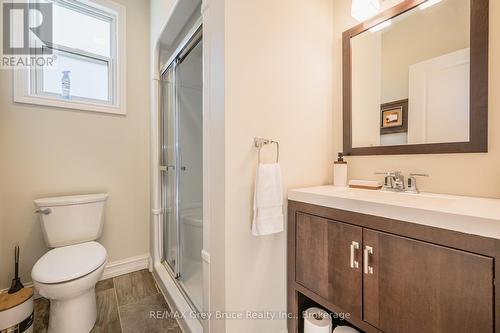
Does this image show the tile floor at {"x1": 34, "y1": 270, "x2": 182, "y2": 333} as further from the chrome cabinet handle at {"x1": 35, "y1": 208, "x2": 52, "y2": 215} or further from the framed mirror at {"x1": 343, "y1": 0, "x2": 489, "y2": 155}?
the framed mirror at {"x1": 343, "y1": 0, "x2": 489, "y2": 155}

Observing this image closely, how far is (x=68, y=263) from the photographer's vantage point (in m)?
1.26

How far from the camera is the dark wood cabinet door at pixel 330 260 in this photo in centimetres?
88

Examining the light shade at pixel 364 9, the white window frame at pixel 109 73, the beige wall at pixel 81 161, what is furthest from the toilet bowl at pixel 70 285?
the light shade at pixel 364 9

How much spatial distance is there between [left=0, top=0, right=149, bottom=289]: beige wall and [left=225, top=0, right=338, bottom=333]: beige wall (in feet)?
4.95

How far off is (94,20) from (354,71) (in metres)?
2.29

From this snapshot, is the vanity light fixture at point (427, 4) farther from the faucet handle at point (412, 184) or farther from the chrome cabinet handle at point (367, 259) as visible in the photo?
the chrome cabinet handle at point (367, 259)

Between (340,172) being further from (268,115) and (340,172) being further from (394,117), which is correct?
(268,115)

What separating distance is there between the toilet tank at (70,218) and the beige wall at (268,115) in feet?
4.39

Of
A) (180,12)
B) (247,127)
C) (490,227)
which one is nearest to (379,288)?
(490,227)

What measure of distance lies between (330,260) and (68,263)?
59.1 inches

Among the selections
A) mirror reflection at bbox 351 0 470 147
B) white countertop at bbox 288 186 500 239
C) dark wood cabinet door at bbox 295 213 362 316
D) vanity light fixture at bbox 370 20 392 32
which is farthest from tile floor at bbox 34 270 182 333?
vanity light fixture at bbox 370 20 392 32

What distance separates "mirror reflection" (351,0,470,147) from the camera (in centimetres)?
97

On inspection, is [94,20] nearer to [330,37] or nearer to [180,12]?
[180,12]

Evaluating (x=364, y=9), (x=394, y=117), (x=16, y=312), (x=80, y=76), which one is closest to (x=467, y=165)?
(x=394, y=117)
